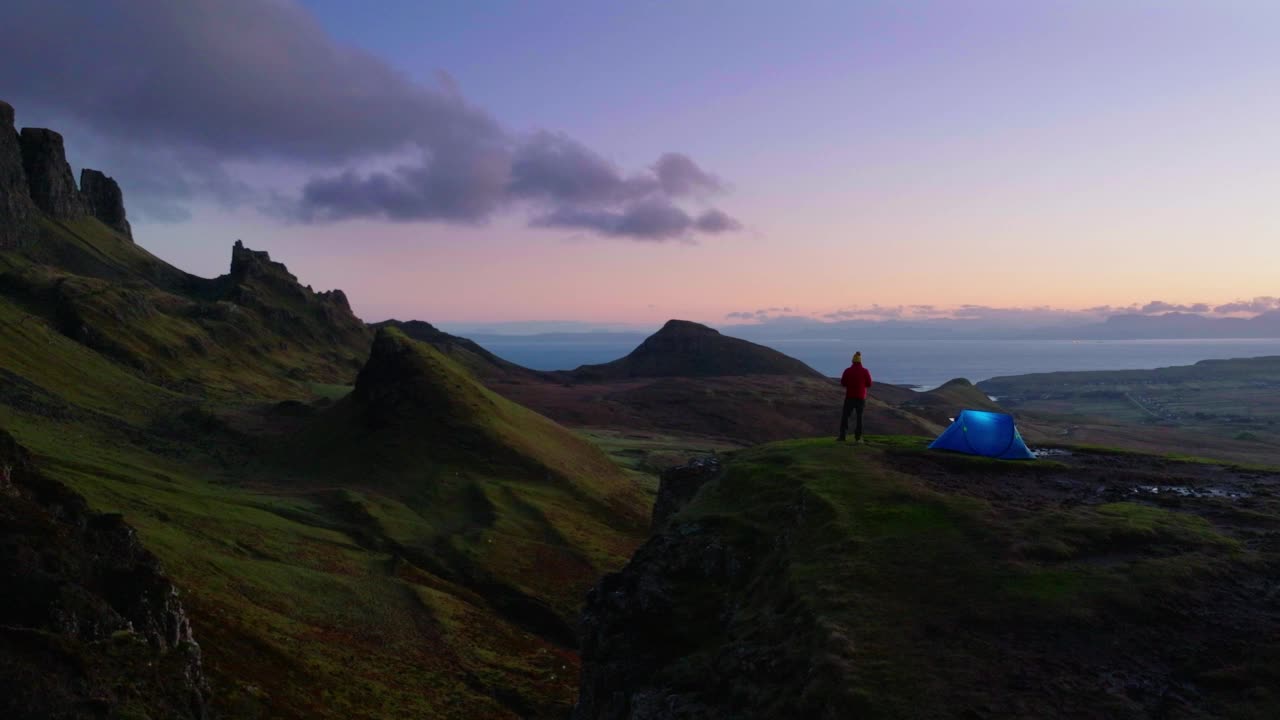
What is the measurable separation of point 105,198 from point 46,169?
27667 mm

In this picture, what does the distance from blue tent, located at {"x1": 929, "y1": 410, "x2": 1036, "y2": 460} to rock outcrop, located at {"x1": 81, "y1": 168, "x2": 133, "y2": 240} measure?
19019 centimetres

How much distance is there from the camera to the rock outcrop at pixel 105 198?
550ft

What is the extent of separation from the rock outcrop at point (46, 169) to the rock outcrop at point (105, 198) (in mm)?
18555

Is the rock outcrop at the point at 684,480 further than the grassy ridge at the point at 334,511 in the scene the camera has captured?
Yes

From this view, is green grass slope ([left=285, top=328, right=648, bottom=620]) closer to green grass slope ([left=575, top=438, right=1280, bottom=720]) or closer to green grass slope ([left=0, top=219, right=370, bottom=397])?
green grass slope ([left=575, top=438, right=1280, bottom=720])

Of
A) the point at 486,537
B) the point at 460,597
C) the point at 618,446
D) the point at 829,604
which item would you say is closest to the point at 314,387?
the point at 618,446

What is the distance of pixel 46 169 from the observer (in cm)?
14338

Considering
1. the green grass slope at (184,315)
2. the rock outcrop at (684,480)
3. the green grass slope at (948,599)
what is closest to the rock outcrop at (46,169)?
the green grass slope at (184,315)

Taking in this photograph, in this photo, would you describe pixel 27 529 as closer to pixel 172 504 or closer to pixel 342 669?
pixel 342 669

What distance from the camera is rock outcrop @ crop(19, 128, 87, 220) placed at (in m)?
142

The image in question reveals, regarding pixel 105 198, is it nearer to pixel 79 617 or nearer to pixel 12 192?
pixel 12 192

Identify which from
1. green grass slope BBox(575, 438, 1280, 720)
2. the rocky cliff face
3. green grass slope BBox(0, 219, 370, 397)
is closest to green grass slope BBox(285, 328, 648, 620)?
green grass slope BBox(575, 438, 1280, 720)

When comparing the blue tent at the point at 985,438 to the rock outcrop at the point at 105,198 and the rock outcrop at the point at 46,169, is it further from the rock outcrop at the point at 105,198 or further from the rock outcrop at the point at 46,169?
the rock outcrop at the point at 105,198

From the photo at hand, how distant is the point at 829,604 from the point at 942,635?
231 cm
